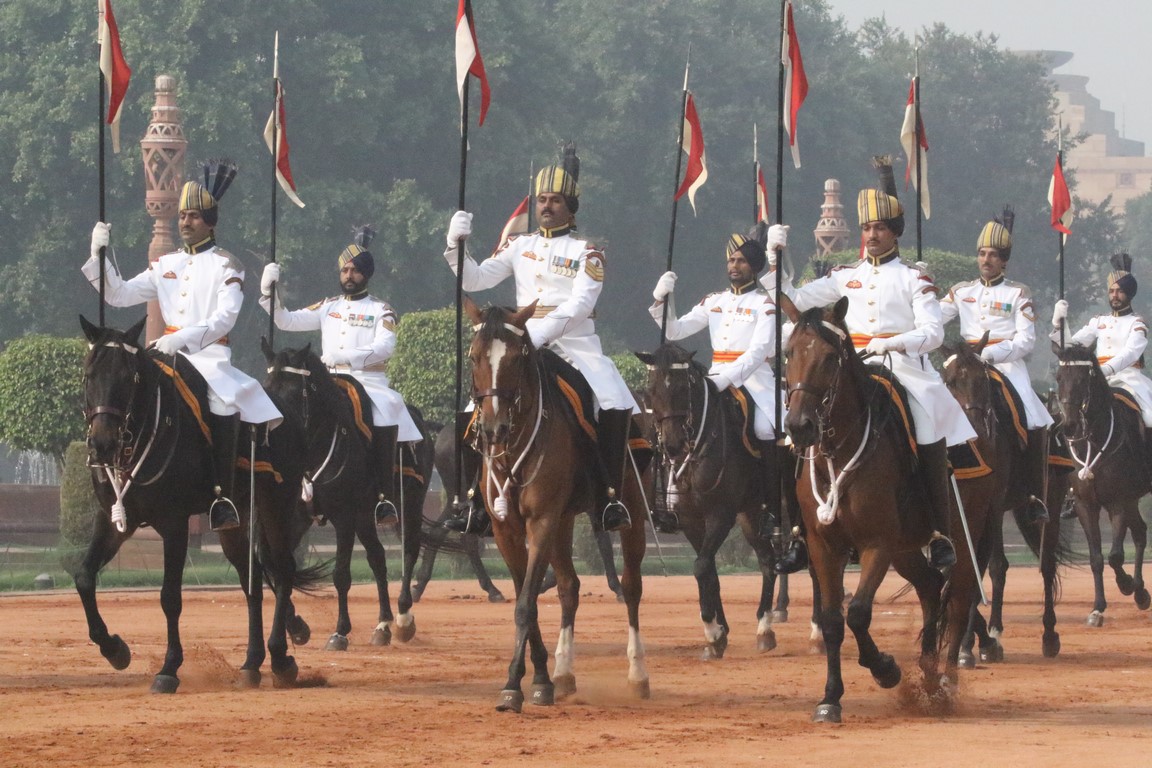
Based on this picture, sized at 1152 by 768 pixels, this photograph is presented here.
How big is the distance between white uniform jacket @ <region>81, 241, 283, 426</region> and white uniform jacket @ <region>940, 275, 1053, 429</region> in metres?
6.33

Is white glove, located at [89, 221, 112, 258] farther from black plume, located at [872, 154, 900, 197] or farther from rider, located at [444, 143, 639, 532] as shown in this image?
black plume, located at [872, 154, 900, 197]

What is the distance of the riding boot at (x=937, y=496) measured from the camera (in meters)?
11.9

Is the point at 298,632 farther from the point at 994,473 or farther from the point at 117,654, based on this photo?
the point at 994,473

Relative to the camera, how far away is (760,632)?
16109mm

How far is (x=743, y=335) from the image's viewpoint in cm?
1722

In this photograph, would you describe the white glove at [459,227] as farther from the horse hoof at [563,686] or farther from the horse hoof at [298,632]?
the horse hoof at [298,632]

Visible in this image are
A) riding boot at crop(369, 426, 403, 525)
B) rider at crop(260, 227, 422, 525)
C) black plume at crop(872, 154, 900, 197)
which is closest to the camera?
black plume at crop(872, 154, 900, 197)

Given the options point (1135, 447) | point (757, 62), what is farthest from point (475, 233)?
point (1135, 447)

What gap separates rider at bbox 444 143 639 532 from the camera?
12.8 metres

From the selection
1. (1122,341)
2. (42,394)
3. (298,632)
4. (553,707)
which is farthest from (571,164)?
(42,394)

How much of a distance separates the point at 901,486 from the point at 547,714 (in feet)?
7.89

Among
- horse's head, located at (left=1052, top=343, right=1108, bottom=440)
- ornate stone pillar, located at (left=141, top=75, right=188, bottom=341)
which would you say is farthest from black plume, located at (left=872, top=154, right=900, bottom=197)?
ornate stone pillar, located at (left=141, top=75, right=188, bottom=341)

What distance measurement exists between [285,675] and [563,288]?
3.03 metres

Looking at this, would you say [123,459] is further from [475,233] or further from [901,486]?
[475,233]
